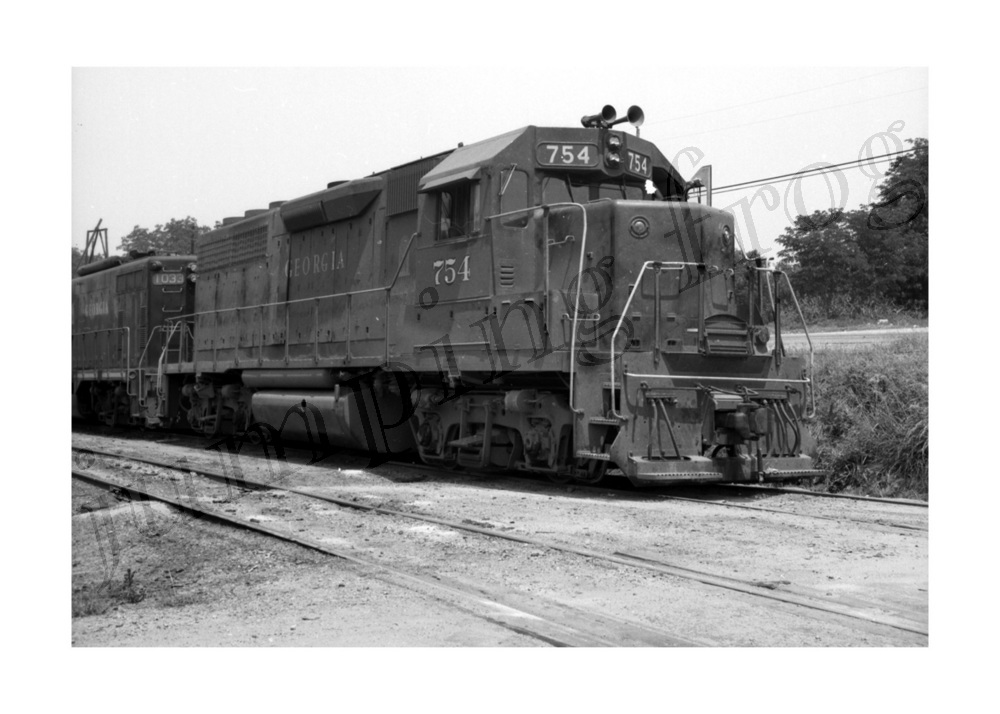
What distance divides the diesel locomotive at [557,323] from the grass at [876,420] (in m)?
1.39

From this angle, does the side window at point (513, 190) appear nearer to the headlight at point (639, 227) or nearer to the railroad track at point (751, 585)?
the headlight at point (639, 227)

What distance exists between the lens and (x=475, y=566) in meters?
5.74

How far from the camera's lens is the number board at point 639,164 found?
9273 millimetres

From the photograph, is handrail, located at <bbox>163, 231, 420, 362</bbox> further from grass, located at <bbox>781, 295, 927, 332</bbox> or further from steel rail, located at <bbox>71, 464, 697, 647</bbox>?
grass, located at <bbox>781, 295, 927, 332</bbox>

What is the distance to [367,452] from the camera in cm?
1199

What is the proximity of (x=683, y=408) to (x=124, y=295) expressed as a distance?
1332 cm

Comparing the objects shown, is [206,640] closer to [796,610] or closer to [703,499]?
[796,610]

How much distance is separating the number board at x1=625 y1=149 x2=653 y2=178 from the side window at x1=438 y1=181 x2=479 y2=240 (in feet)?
5.05

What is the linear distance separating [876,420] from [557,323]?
4238 mm

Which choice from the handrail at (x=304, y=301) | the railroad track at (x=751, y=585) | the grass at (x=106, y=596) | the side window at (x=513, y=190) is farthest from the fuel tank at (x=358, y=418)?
the grass at (x=106, y=596)

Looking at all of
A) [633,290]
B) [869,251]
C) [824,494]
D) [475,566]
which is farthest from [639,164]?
[475,566]

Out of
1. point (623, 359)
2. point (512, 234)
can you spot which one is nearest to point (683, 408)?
point (623, 359)

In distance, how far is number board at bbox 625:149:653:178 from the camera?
9273mm

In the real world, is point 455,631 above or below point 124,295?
below
